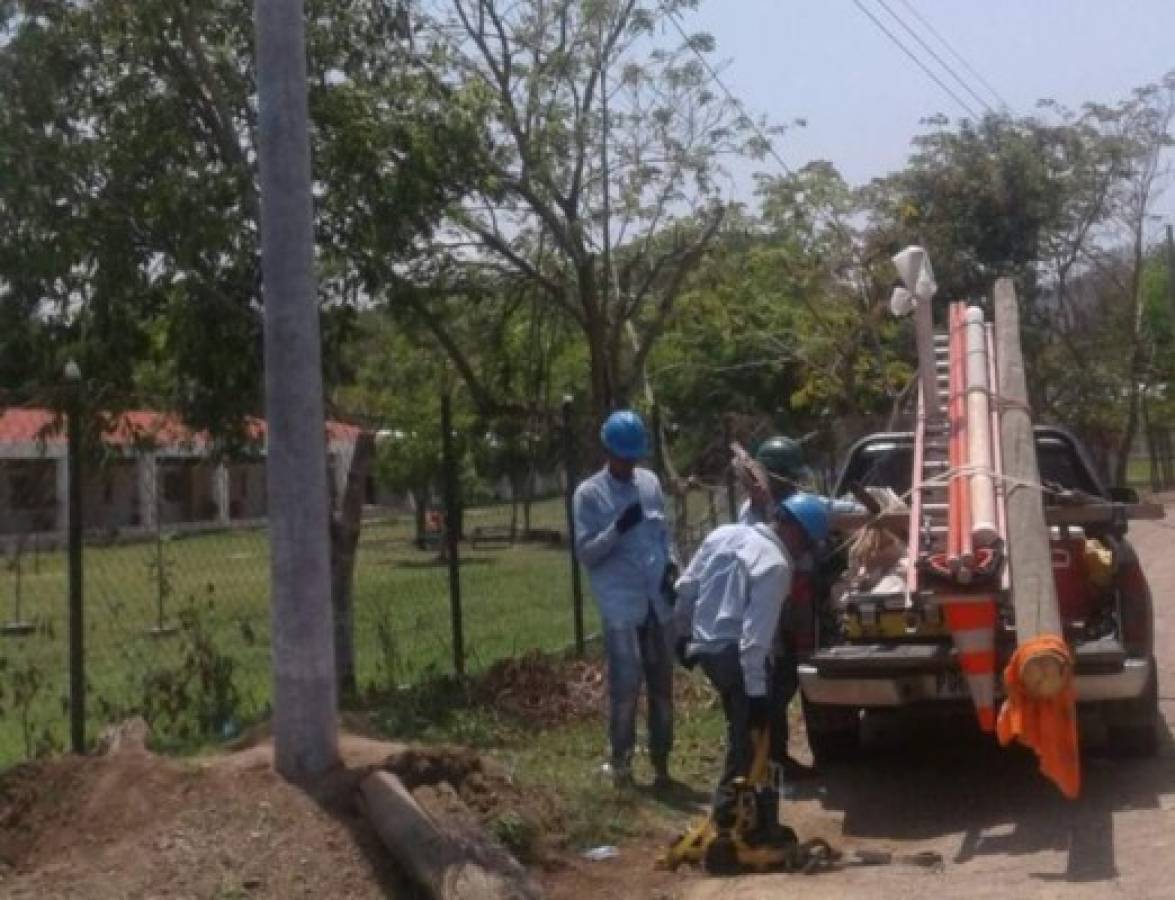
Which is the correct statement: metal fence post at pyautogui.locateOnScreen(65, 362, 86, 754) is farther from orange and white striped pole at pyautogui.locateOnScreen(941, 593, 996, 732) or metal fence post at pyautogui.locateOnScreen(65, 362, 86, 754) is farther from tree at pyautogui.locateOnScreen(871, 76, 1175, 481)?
tree at pyautogui.locateOnScreen(871, 76, 1175, 481)

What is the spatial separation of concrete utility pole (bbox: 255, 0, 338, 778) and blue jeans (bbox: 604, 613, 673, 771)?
2198 millimetres

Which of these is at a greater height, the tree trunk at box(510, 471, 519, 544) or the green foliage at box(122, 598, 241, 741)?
the tree trunk at box(510, 471, 519, 544)

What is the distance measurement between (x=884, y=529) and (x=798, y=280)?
14023 millimetres

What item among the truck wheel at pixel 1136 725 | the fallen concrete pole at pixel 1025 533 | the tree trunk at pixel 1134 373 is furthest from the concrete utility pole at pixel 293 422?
the tree trunk at pixel 1134 373

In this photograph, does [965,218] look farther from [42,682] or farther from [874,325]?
[42,682]

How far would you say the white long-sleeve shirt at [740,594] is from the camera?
8250mm

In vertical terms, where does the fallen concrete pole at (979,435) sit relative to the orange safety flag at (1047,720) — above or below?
above

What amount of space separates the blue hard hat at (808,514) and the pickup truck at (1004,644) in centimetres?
57

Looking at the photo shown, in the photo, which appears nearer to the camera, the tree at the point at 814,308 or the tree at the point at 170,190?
the tree at the point at 170,190

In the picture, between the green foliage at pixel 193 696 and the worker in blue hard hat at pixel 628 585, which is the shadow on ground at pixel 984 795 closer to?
the worker in blue hard hat at pixel 628 585

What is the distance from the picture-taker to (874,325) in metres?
22.9

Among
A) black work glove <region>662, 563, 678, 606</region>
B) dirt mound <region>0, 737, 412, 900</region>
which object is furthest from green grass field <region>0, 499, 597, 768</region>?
black work glove <region>662, 563, 678, 606</region>

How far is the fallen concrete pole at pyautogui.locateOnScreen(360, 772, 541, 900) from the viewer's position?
7.07m

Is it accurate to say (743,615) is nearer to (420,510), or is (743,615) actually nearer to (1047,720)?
(1047,720)
